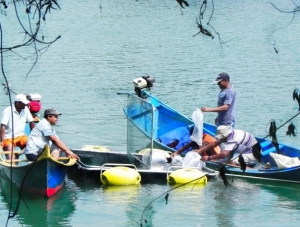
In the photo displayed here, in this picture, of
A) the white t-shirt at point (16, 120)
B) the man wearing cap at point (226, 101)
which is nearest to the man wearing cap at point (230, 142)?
the man wearing cap at point (226, 101)

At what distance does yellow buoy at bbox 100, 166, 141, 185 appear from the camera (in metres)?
11.8

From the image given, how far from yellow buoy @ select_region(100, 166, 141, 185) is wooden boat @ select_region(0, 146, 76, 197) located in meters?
0.67

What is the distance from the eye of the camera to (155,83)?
22.2 meters

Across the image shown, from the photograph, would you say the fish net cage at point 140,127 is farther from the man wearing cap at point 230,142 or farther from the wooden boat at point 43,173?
the wooden boat at point 43,173

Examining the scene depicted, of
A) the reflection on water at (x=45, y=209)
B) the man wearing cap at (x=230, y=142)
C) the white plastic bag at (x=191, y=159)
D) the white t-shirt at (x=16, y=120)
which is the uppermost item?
the white t-shirt at (x=16, y=120)

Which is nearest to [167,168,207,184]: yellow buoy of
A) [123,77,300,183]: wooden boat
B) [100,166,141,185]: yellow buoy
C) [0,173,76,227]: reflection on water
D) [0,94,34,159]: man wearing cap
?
[123,77,300,183]: wooden boat

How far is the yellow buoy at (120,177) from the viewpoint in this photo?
1178cm

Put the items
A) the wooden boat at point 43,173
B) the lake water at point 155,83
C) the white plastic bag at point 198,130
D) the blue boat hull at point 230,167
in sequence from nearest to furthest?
the wooden boat at point 43,173 → the lake water at point 155,83 → the blue boat hull at point 230,167 → the white plastic bag at point 198,130

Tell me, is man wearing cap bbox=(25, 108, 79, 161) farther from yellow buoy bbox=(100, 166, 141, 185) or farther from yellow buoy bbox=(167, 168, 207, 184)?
yellow buoy bbox=(167, 168, 207, 184)

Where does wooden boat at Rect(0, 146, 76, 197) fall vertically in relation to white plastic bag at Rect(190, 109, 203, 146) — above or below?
below

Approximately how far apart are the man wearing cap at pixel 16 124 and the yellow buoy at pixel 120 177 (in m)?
1.41

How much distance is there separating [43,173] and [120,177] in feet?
4.68

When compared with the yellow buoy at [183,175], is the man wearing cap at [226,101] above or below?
above

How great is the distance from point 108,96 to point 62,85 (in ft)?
6.15
